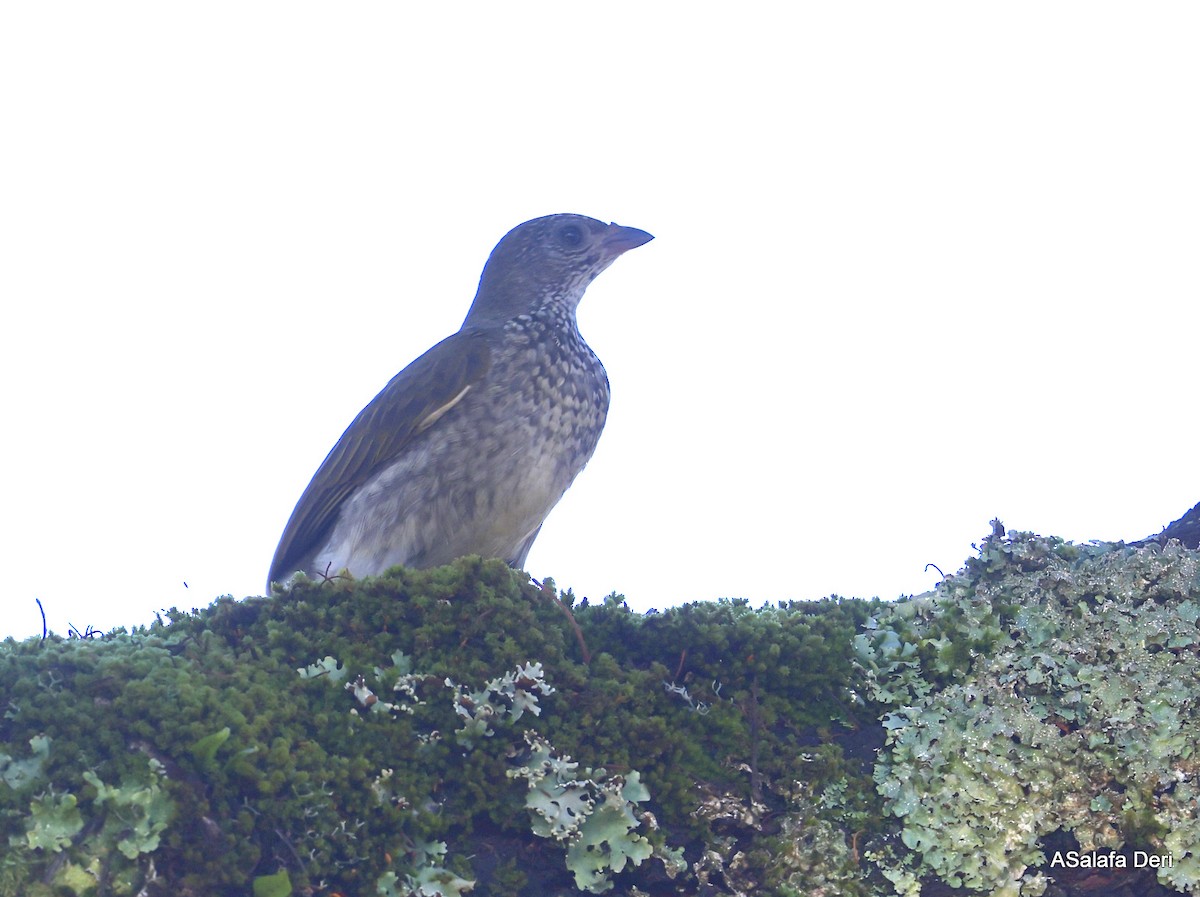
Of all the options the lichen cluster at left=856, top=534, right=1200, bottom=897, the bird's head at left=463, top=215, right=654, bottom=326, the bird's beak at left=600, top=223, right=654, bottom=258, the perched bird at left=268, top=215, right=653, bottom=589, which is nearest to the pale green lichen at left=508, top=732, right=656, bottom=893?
the lichen cluster at left=856, top=534, right=1200, bottom=897

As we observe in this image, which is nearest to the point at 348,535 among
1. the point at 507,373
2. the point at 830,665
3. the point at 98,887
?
the point at 507,373

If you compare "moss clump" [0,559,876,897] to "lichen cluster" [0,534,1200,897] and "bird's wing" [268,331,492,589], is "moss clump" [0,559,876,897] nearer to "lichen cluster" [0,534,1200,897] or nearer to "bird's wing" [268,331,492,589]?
"lichen cluster" [0,534,1200,897]

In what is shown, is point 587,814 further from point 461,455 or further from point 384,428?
point 384,428

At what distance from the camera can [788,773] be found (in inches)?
114

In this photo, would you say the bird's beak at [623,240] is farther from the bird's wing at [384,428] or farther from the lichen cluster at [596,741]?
the lichen cluster at [596,741]

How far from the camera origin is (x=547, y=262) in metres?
6.58

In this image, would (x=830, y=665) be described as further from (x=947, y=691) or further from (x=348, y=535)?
(x=348, y=535)

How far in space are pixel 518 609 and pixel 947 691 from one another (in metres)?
1.03

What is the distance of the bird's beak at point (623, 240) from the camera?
6695 mm

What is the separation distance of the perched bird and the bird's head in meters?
0.17

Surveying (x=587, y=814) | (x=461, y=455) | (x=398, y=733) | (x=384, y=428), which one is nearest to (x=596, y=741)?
(x=587, y=814)

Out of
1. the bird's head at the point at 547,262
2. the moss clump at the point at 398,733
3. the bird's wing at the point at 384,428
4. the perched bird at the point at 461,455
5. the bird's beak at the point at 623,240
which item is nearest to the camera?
the moss clump at the point at 398,733

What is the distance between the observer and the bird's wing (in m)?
5.57

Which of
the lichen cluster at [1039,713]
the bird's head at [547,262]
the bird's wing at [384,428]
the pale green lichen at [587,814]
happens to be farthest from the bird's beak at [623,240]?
the pale green lichen at [587,814]
